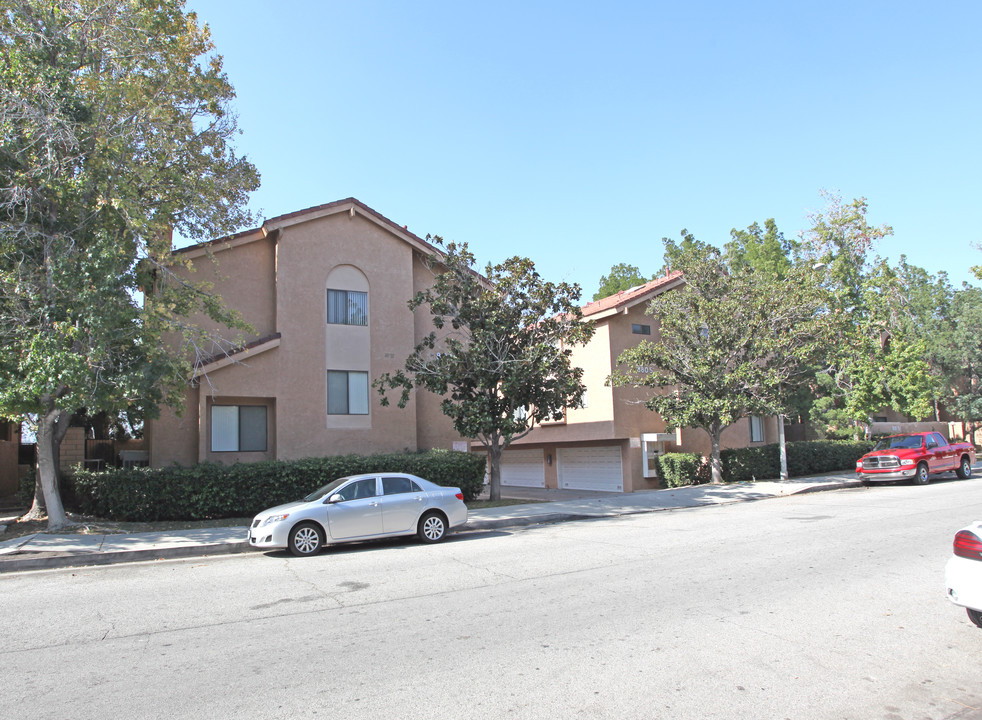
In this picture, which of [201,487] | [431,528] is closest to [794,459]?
[431,528]

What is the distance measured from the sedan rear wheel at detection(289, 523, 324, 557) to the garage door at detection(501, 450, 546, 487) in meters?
18.6

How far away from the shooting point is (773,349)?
2175cm

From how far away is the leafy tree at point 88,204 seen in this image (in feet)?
41.9

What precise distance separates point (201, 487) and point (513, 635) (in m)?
12.0

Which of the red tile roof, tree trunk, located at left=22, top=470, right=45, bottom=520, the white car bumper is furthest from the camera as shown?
the red tile roof

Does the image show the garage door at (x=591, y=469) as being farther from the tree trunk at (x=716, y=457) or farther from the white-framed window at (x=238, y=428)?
the white-framed window at (x=238, y=428)

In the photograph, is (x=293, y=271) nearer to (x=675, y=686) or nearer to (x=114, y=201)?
(x=114, y=201)

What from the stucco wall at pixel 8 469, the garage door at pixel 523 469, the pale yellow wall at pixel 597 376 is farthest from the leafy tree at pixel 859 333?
the stucco wall at pixel 8 469

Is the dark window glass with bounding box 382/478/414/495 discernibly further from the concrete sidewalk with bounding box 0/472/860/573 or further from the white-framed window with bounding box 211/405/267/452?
the white-framed window with bounding box 211/405/267/452

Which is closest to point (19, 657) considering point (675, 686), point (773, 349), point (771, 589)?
point (675, 686)

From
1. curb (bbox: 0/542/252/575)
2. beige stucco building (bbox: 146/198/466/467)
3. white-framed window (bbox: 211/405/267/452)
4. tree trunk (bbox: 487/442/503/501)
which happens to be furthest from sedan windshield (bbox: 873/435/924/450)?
curb (bbox: 0/542/252/575)

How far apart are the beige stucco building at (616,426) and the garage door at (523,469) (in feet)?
7.34

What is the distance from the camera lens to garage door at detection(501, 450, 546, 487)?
2989 cm

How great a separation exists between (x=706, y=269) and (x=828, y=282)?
12.5 m
